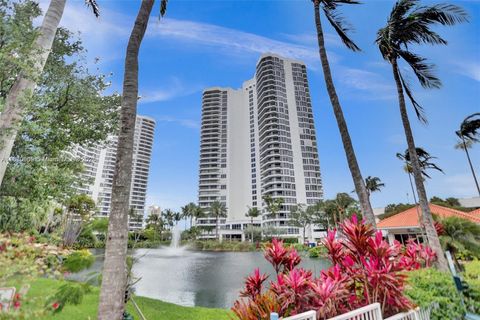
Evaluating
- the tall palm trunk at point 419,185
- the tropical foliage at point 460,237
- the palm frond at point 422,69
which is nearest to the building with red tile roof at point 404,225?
the tropical foliage at point 460,237

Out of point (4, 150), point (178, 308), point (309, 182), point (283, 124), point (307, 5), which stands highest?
point (283, 124)

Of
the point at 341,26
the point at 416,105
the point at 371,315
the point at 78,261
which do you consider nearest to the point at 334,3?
the point at 341,26

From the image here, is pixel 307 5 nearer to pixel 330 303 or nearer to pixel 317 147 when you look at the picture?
pixel 330 303

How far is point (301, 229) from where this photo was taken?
238 feet

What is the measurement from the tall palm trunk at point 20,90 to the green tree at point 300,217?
67.2m

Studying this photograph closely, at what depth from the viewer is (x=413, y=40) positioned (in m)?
9.48

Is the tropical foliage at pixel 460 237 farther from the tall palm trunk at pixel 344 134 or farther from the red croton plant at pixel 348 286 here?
the red croton plant at pixel 348 286

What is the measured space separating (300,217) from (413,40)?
63.4 meters

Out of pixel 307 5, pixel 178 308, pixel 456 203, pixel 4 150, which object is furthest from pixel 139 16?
pixel 456 203

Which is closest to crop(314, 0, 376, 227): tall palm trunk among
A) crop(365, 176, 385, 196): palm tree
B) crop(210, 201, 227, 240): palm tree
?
crop(365, 176, 385, 196): palm tree

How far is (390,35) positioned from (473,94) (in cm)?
519

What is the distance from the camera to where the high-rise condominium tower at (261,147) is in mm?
76812

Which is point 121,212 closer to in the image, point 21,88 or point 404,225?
point 21,88

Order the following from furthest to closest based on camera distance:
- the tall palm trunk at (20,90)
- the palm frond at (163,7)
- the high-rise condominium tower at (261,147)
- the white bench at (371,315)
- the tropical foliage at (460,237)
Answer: the high-rise condominium tower at (261,147)
the tropical foliage at (460,237)
the palm frond at (163,7)
the tall palm trunk at (20,90)
the white bench at (371,315)
